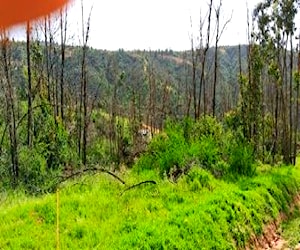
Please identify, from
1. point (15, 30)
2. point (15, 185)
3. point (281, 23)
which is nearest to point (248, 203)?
point (15, 185)

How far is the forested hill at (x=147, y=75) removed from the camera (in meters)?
41.8

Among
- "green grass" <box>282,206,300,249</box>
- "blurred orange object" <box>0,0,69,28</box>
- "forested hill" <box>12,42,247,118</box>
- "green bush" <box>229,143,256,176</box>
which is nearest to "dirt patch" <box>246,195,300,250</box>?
"green grass" <box>282,206,300,249</box>

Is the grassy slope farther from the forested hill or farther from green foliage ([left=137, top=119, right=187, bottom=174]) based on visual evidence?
the forested hill

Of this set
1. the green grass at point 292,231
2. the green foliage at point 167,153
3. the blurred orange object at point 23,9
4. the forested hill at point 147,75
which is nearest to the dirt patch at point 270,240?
the green grass at point 292,231

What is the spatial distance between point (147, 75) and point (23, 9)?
177ft

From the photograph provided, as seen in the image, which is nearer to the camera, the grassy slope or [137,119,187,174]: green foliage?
the grassy slope

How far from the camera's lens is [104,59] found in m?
67.7

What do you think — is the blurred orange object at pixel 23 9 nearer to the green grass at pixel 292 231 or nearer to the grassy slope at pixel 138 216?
the grassy slope at pixel 138 216

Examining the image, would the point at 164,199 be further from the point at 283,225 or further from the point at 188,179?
the point at 283,225

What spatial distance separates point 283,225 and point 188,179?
10.2 ft

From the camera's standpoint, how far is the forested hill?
41.8m

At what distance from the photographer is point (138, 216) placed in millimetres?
6344

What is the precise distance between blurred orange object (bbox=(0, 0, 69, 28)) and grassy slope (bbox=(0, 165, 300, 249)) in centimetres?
456

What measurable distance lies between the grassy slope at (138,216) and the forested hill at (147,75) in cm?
2421
